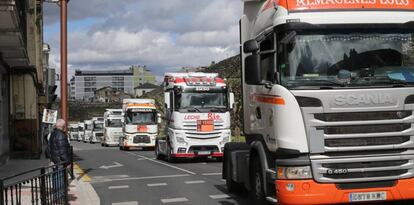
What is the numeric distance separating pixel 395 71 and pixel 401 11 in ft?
2.92

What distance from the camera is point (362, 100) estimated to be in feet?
22.5

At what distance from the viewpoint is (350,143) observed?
6.89 m

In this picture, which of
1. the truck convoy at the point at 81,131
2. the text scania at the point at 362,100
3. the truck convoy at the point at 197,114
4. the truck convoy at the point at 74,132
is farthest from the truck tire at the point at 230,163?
the truck convoy at the point at 74,132

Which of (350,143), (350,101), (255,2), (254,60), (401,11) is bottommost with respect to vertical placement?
(350,143)

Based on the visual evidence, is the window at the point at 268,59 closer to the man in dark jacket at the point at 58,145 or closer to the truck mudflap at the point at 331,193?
the truck mudflap at the point at 331,193

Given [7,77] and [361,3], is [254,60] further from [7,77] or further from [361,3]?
[7,77]

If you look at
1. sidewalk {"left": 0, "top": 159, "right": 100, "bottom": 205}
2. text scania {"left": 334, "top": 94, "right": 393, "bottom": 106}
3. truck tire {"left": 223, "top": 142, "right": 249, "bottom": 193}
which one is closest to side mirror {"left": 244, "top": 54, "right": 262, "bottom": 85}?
text scania {"left": 334, "top": 94, "right": 393, "bottom": 106}

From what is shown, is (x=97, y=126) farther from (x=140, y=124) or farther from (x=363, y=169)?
(x=363, y=169)

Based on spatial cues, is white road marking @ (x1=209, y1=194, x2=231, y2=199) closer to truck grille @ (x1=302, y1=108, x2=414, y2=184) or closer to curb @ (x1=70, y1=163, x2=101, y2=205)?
curb @ (x1=70, y1=163, x2=101, y2=205)

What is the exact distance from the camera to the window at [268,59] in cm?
736

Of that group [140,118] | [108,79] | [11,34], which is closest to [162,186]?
[11,34]

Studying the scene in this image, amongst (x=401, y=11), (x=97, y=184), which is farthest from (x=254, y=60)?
(x=97, y=184)

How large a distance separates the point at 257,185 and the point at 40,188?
3.35 metres

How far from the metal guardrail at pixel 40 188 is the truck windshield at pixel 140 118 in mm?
25156
